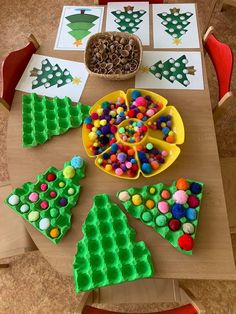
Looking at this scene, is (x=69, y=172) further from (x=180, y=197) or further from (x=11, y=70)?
(x=11, y=70)

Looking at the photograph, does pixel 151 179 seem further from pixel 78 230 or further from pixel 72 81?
pixel 72 81

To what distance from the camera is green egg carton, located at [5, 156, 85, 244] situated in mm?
859

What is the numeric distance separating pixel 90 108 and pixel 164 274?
57 cm

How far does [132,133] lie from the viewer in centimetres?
96

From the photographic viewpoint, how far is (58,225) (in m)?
0.86

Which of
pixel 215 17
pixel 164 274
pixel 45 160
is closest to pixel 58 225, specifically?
pixel 45 160

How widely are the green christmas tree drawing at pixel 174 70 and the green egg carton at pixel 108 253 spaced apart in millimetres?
506

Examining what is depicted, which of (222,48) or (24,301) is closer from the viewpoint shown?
(222,48)

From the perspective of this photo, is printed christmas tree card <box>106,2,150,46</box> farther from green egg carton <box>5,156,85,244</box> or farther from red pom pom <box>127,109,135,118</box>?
green egg carton <box>5,156,85,244</box>

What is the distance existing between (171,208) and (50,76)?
2.12 feet

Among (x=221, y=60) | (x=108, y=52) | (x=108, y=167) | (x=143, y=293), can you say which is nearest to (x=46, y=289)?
(x=143, y=293)

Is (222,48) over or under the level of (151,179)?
over

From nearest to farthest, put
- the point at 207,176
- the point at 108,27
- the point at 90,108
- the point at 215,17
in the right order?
the point at 207,176, the point at 90,108, the point at 108,27, the point at 215,17

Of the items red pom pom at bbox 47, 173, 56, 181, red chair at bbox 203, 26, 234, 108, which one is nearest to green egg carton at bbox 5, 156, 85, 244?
red pom pom at bbox 47, 173, 56, 181
